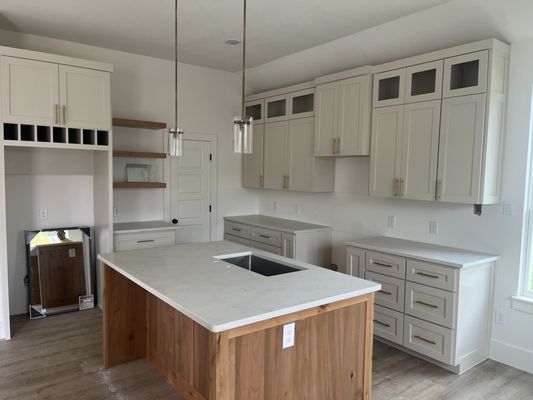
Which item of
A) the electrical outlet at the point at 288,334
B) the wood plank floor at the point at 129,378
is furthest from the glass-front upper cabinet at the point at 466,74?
the electrical outlet at the point at 288,334

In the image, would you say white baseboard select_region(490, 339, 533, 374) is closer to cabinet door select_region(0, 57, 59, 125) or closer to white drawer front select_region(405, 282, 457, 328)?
white drawer front select_region(405, 282, 457, 328)

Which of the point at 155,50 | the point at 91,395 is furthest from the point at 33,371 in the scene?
the point at 155,50

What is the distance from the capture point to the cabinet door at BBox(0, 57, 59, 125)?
11.3 feet

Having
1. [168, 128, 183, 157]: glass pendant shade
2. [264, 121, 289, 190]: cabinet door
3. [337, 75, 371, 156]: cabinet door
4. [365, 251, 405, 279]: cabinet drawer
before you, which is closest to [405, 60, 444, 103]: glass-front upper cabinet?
[337, 75, 371, 156]: cabinet door

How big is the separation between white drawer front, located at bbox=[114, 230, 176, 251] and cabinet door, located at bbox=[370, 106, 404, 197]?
2302 mm

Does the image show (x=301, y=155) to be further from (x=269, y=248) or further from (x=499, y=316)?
(x=499, y=316)

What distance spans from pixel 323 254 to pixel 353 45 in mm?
2304

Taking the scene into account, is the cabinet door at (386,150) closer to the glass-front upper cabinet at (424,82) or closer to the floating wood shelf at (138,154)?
the glass-front upper cabinet at (424,82)

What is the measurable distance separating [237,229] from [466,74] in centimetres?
324

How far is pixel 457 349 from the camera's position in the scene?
302cm

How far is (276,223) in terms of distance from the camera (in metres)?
5.02

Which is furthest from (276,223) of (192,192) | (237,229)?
(192,192)

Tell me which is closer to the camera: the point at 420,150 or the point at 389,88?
the point at 420,150

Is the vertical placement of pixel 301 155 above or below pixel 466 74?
below
